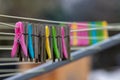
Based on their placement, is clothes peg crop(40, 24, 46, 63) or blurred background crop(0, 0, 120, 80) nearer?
clothes peg crop(40, 24, 46, 63)

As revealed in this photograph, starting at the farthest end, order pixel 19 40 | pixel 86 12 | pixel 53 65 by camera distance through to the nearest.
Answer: pixel 86 12, pixel 53 65, pixel 19 40

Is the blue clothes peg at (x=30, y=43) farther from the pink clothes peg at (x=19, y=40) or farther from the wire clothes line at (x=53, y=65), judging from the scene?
the wire clothes line at (x=53, y=65)

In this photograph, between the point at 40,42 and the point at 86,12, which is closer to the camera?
the point at 40,42

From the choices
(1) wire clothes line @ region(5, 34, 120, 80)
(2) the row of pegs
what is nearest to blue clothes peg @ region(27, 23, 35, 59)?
(2) the row of pegs

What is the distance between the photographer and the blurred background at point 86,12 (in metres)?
1.99

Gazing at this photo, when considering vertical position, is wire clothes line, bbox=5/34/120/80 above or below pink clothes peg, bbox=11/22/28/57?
below

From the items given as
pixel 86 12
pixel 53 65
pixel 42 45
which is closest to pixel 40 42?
pixel 42 45

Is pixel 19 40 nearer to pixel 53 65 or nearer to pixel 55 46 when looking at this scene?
pixel 55 46

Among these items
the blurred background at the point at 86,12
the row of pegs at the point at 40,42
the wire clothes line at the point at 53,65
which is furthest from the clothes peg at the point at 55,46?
the blurred background at the point at 86,12

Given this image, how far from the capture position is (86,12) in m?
2.13

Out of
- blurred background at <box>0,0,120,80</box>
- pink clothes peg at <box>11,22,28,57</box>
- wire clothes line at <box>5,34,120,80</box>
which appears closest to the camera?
pink clothes peg at <box>11,22,28,57</box>

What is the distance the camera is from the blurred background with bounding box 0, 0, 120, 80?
6.52ft

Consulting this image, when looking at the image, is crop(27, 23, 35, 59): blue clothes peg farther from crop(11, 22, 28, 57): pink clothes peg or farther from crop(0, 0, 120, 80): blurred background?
crop(0, 0, 120, 80): blurred background

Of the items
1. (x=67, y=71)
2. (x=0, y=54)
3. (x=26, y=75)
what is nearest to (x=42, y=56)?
(x=26, y=75)
